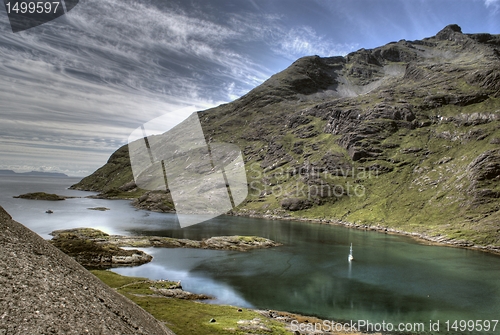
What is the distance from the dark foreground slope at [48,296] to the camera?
1184 centimetres

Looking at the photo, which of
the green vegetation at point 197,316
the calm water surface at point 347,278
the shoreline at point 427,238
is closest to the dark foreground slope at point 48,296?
the green vegetation at point 197,316

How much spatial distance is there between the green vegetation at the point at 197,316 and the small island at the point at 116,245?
2756cm

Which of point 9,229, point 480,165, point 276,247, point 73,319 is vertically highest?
point 480,165

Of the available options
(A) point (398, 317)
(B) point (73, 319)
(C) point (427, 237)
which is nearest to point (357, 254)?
(A) point (398, 317)

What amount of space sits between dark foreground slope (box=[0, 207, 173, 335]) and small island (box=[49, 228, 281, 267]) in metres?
76.0

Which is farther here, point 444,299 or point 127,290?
point 444,299

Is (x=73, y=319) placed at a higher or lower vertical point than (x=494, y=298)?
higher

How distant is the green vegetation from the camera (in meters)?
40.8

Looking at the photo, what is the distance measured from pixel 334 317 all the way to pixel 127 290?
3997cm

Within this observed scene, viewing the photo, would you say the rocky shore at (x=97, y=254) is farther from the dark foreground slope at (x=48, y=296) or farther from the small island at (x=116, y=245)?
the dark foreground slope at (x=48, y=296)

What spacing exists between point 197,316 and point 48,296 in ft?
124

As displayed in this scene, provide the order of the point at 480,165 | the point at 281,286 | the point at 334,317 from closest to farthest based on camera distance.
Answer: the point at 334,317
the point at 281,286
the point at 480,165

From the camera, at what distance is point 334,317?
51719mm

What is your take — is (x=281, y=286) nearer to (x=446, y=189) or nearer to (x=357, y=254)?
(x=357, y=254)
